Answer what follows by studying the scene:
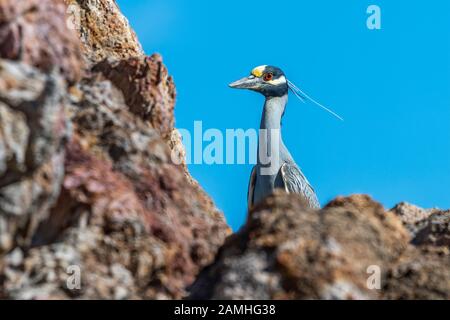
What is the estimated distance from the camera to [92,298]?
6621 mm

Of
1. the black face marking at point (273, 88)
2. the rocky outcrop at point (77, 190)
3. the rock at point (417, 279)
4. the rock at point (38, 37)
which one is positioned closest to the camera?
the rocky outcrop at point (77, 190)

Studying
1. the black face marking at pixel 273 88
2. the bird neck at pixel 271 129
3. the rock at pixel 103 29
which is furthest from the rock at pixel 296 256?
the black face marking at pixel 273 88

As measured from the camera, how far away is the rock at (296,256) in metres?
6.67

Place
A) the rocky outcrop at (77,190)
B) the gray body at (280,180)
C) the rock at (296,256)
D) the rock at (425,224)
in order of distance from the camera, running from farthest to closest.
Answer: the gray body at (280,180)
the rock at (425,224)
the rock at (296,256)
the rocky outcrop at (77,190)

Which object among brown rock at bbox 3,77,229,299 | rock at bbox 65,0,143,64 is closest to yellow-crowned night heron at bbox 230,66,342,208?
rock at bbox 65,0,143,64

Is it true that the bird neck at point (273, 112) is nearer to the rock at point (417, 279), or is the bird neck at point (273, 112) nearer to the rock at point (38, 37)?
the rock at point (417, 279)

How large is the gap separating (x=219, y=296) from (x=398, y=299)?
1309mm

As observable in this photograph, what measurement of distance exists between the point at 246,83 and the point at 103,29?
570 centimetres

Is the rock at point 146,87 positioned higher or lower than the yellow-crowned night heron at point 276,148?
lower

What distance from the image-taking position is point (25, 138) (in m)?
6.04

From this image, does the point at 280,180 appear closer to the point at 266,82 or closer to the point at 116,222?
the point at 266,82

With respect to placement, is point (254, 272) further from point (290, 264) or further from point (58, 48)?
point (58, 48)

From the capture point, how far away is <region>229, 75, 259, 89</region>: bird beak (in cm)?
1743
